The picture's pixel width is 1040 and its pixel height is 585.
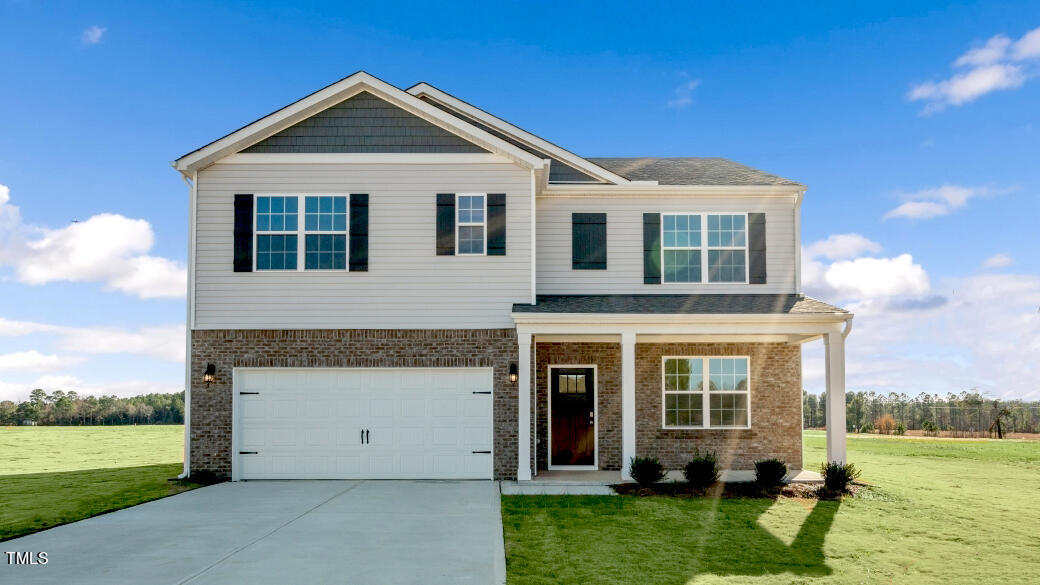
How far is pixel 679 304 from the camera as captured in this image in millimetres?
15383

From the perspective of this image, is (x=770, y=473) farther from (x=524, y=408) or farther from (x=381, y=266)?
(x=381, y=266)

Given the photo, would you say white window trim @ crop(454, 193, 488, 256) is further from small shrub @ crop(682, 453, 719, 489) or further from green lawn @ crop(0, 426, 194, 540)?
green lawn @ crop(0, 426, 194, 540)

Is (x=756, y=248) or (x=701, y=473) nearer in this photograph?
(x=701, y=473)

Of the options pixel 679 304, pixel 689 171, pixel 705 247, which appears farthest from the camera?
pixel 689 171

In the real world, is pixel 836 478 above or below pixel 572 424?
below

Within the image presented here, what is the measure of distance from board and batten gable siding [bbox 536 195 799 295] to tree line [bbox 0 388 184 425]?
3558 centimetres

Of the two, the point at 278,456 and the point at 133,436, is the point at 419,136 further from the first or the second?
the point at 133,436

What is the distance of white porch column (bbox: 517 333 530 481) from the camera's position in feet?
47.0

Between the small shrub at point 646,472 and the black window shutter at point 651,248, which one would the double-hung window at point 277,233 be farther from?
Result: the small shrub at point 646,472

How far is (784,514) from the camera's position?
11.6 m

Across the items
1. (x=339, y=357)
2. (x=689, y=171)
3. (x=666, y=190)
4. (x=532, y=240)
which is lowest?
(x=339, y=357)

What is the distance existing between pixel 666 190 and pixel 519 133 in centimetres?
359

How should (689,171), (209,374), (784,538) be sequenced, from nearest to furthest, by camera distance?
(784,538) → (209,374) → (689,171)

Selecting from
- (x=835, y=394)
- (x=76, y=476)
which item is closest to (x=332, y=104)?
(x=76, y=476)
